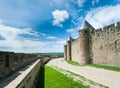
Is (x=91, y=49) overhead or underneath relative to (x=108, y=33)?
underneath

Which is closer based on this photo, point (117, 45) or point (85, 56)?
point (117, 45)

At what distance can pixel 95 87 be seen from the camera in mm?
7578

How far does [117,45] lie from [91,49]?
6477 mm

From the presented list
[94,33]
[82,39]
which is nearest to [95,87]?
[94,33]

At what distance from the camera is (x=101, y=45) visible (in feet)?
67.9

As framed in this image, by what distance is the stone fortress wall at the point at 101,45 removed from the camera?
57.6 ft

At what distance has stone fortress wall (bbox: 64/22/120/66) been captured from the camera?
17.5 metres

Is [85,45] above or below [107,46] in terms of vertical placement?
above

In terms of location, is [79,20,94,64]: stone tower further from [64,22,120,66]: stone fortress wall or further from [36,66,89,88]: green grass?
[36,66,89,88]: green grass

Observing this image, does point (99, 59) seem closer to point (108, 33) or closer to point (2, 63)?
point (108, 33)

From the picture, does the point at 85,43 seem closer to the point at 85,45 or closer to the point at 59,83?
the point at 85,45

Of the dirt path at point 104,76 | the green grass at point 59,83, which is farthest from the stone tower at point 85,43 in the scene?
the green grass at point 59,83

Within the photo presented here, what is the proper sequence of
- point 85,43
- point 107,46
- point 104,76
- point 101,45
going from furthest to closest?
point 85,43 < point 101,45 < point 107,46 < point 104,76

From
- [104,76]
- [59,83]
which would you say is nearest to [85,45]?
[104,76]
